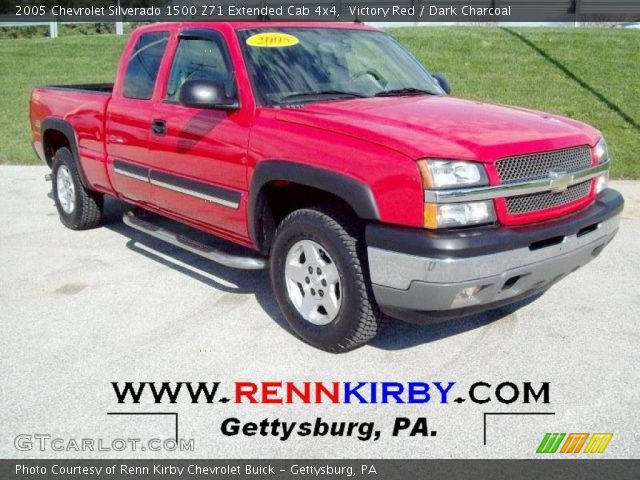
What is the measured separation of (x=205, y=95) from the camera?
168 inches

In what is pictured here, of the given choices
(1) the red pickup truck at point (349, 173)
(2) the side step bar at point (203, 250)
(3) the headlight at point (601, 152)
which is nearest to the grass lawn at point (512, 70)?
(3) the headlight at point (601, 152)

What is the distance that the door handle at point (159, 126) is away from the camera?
16.5 feet

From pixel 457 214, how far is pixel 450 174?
20 cm

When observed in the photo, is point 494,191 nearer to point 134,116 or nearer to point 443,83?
point 443,83

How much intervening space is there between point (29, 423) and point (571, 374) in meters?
2.82

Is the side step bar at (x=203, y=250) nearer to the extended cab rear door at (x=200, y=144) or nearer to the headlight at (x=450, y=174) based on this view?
the extended cab rear door at (x=200, y=144)

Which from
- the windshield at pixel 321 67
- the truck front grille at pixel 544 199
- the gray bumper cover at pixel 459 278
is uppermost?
the windshield at pixel 321 67

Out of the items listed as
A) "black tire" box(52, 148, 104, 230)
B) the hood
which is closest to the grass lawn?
"black tire" box(52, 148, 104, 230)

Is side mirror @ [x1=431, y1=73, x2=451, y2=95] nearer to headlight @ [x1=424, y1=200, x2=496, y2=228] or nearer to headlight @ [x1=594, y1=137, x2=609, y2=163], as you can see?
headlight @ [x1=594, y1=137, x2=609, y2=163]

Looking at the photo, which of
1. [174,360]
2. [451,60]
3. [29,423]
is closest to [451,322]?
[174,360]

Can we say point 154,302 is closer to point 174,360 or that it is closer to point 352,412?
point 174,360

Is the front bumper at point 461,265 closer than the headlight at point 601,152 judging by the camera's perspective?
Yes

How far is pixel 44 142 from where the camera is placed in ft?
23.3

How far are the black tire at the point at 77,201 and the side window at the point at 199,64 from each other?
6.45ft
